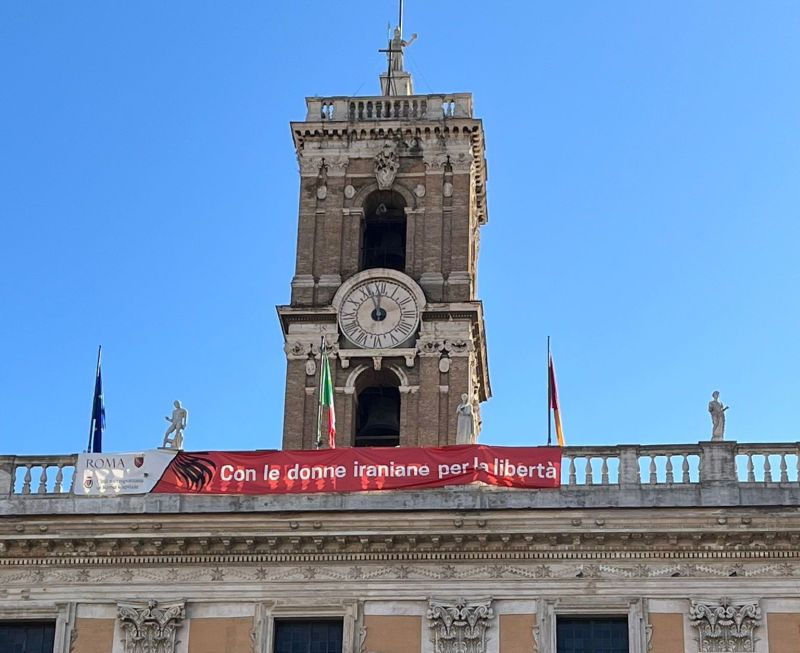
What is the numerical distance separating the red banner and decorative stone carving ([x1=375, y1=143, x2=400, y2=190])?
18994 millimetres

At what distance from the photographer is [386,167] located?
6431 cm

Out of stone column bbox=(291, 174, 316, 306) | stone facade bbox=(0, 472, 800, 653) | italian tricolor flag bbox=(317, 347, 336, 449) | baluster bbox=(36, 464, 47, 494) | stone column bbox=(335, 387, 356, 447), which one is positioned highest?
stone column bbox=(291, 174, 316, 306)

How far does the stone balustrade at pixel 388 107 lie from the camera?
65500 mm

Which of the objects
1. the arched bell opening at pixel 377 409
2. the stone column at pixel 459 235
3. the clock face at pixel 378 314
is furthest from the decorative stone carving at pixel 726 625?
the stone column at pixel 459 235

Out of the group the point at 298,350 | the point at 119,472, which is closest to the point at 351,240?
the point at 298,350

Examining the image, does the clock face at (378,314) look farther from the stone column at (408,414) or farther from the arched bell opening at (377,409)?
the stone column at (408,414)

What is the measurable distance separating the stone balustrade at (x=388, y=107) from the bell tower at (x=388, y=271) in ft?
0.11

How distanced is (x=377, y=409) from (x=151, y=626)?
1914cm

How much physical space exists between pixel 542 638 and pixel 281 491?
6.90 meters

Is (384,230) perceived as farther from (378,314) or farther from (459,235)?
(378,314)

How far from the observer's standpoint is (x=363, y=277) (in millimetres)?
62062

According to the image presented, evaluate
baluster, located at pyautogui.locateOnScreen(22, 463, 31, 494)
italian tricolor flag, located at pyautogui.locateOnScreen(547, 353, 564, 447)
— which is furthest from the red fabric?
baluster, located at pyautogui.locateOnScreen(22, 463, 31, 494)

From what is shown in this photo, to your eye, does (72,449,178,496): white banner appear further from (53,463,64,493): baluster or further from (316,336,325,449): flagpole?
(316,336,325,449): flagpole

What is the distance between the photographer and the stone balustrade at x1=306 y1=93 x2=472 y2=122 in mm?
65500
